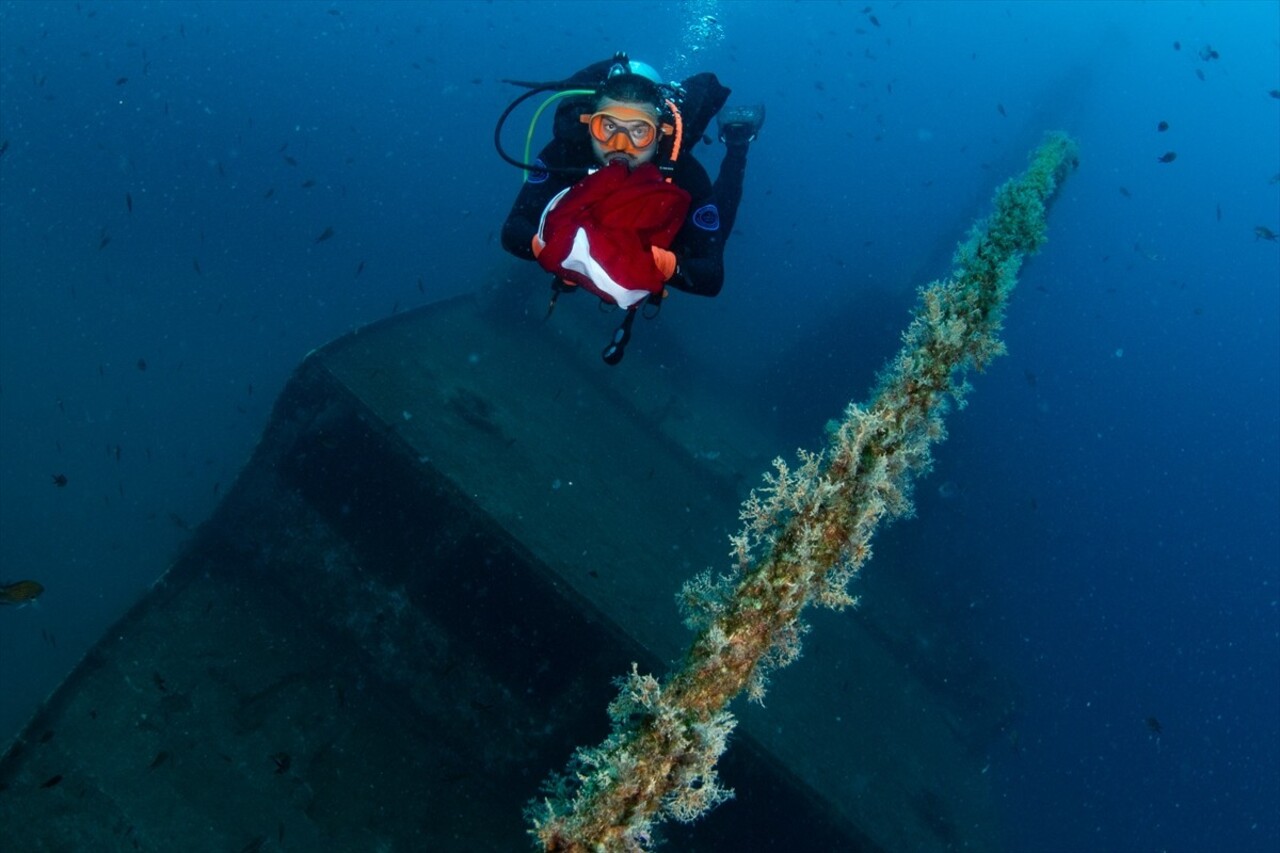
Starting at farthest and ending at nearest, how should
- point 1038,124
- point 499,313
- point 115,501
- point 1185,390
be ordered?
1. point 1185,390
2. point 1038,124
3. point 115,501
4. point 499,313

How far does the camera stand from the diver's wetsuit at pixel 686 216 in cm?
417

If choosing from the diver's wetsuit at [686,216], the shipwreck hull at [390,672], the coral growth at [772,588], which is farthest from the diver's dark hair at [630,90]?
the shipwreck hull at [390,672]

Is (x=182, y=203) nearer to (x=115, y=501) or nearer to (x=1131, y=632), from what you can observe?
(x=115, y=501)

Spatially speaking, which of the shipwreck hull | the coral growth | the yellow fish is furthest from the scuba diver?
the yellow fish

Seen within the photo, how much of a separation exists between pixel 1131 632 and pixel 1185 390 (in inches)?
2193

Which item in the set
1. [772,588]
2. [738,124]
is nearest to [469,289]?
[738,124]

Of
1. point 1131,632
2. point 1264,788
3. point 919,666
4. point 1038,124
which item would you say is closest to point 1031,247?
point 919,666

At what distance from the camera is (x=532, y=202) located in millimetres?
4512

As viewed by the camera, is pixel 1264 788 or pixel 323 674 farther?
pixel 1264 788

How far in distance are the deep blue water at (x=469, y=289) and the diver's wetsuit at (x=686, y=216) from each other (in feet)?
21.7

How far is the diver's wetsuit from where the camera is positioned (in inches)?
164

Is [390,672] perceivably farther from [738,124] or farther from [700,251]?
[738,124]

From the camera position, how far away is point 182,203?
26.5 metres

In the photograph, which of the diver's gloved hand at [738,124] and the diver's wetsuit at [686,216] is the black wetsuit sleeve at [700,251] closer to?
the diver's wetsuit at [686,216]
